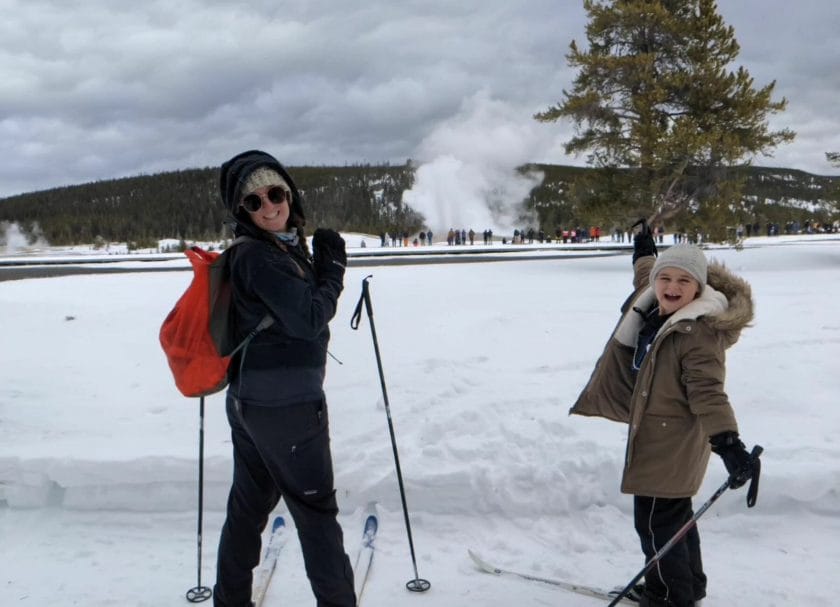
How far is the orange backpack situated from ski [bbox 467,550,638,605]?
1832 mm

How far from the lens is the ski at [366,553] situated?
3.30 meters

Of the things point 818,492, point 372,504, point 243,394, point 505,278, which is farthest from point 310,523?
point 505,278

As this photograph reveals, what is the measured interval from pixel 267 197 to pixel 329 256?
33 cm

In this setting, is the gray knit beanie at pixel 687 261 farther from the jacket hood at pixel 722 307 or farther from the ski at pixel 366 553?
the ski at pixel 366 553

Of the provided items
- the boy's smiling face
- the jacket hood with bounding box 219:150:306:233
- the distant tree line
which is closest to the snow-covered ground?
the boy's smiling face

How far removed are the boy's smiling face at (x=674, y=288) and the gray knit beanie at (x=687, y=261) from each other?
19 millimetres

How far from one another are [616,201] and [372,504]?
16.9 m

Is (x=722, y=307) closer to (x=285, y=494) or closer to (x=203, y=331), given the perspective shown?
(x=285, y=494)

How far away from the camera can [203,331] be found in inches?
97.9

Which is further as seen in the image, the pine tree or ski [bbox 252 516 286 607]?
the pine tree

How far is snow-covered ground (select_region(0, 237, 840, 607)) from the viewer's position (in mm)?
3414

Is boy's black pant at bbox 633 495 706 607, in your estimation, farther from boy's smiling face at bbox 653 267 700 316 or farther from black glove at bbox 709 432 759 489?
boy's smiling face at bbox 653 267 700 316

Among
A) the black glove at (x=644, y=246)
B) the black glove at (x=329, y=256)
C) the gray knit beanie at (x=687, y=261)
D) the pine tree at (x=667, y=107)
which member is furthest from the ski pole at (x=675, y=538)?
the pine tree at (x=667, y=107)

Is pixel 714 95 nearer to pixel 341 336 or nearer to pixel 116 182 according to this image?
pixel 341 336
